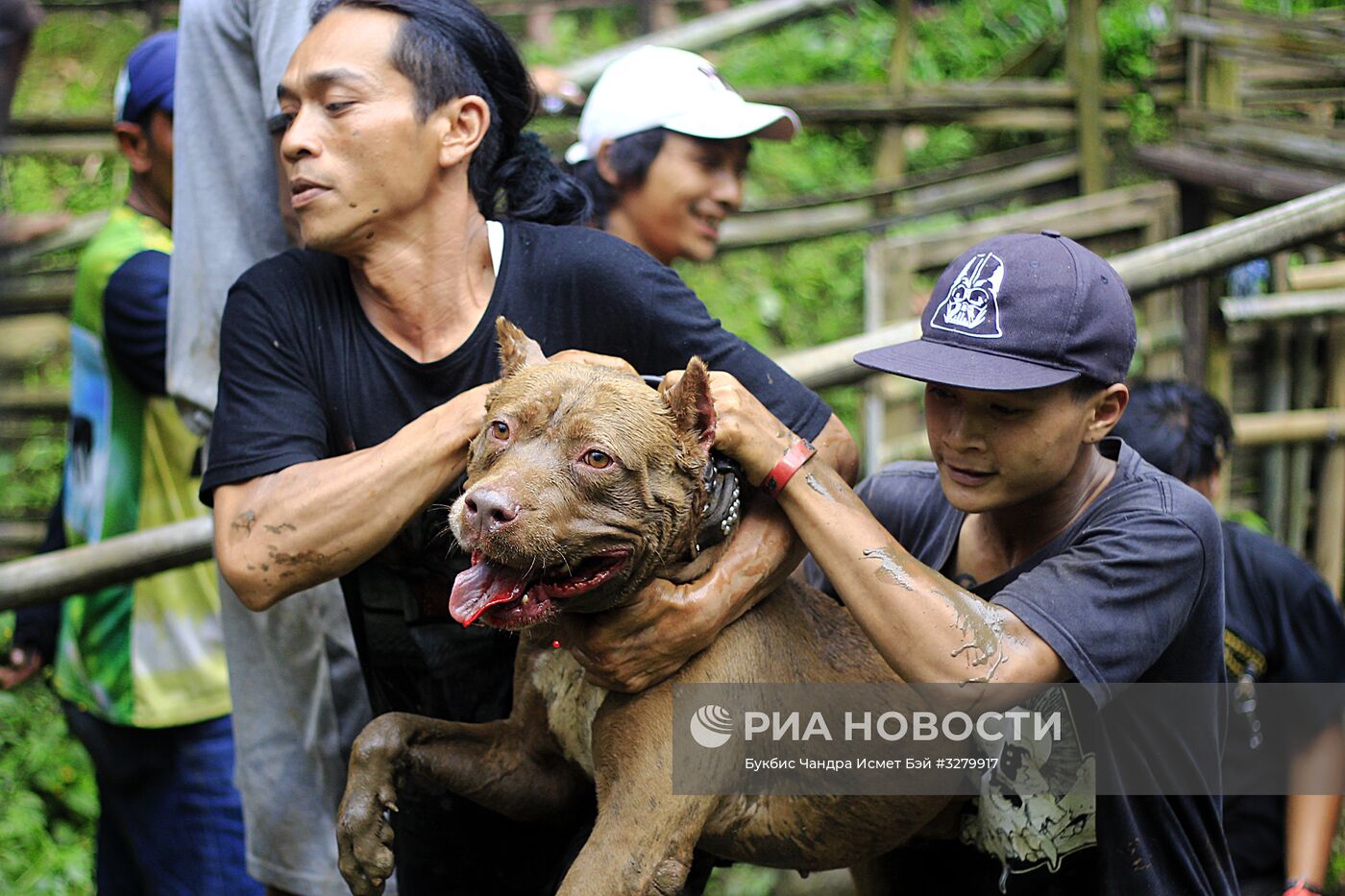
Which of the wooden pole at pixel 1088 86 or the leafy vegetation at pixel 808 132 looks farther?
the leafy vegetation at pixel 808 132

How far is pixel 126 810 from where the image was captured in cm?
385

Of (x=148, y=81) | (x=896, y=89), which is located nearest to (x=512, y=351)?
(x=148, y=81)

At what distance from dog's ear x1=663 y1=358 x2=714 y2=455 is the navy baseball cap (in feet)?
1.28

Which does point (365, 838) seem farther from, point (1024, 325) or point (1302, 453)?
point (1302, 453)

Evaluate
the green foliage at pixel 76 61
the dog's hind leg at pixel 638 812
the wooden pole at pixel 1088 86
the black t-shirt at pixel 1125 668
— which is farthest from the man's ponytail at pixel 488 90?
the green foliage at pixel 76 61

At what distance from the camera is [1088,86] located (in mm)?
8531

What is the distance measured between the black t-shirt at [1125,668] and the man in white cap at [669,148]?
1.92 m

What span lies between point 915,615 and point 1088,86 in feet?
23.3

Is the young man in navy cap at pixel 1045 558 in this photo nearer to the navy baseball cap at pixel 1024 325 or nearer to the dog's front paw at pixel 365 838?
the navy baseball cap at pixel 1024 325

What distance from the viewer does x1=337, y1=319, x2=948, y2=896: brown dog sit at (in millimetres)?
2211

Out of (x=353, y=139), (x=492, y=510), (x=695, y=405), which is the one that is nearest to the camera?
(x=492, y=510)

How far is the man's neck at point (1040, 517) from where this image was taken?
2.62 m

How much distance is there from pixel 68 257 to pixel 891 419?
14.0ft

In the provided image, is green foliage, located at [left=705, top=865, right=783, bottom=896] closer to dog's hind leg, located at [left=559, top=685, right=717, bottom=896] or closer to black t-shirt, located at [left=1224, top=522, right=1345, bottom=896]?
black t-shirt, located at [left=1224, top=522, right=1345, bottom=896]
